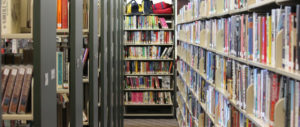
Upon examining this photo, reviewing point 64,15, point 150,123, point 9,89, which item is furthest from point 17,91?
point 150,123

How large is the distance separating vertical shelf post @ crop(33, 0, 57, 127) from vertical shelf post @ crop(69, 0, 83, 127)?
0.40 m

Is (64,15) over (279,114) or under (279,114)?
over

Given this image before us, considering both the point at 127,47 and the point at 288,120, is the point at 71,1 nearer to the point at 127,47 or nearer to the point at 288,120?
the point at 288,120

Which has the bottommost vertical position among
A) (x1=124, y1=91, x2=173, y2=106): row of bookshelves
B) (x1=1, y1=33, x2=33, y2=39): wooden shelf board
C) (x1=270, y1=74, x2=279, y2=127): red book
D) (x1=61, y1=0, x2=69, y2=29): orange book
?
(x1=124, y1=91, x2=173, y2=106): row of bookshelves

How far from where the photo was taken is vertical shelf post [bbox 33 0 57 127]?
1554 millimetres

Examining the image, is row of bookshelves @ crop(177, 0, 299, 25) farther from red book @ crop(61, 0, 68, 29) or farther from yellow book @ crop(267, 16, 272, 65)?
red book @ crop(61, 0, 68, 29)

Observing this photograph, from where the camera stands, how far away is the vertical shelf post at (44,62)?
61.2 inches

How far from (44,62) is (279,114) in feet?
3.45

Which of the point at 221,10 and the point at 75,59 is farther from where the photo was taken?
the point at 221,10

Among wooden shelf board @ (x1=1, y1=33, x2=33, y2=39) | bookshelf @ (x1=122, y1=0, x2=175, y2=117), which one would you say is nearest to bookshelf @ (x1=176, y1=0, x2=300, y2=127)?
wooden shelf board @ (x1=1, y1=33, x2=33, y2=39)

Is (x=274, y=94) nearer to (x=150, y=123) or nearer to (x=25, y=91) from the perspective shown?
(x=25, y=91)

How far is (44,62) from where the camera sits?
1.60 metres

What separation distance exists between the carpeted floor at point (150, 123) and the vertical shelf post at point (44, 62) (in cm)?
490

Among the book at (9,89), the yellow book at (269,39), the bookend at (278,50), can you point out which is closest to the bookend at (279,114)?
the bookend at (278,50)
